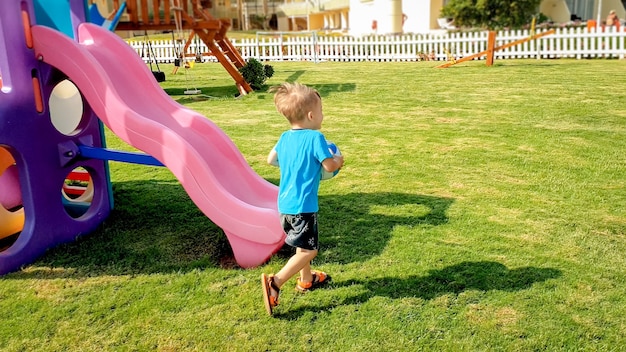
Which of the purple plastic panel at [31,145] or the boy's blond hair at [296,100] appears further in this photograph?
the purple plastic panel at [31,145]

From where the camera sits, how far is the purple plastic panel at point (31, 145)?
402 cm

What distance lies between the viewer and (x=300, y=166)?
3244 millimetres

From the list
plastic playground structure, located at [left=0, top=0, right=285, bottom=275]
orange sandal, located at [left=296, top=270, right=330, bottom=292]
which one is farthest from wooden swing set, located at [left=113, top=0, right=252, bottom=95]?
orange sandal, located at [left=296, top=270, right=330, bottom=292]

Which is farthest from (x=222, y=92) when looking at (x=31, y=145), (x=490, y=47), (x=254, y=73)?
(x=31, y=145)

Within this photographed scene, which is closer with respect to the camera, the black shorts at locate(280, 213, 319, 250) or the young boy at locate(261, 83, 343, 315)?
the young boy at locate(261, 83, 343, 315)

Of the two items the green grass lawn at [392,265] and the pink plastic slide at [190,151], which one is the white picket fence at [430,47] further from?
the pink plastic slide at [190,151]

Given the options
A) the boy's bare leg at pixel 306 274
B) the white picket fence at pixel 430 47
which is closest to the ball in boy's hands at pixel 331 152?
the boy's bare leg at pixel 306 274

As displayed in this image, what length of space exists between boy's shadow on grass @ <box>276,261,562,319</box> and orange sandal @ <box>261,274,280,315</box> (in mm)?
81

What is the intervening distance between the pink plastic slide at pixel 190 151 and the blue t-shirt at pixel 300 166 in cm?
57

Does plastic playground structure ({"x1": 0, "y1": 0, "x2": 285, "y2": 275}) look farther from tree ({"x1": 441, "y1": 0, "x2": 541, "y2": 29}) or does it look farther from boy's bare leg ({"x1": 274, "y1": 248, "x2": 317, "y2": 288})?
tree ({"x1": 441, "y1": 0, "x2": 541, "y2": 29})

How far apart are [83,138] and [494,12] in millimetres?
26978

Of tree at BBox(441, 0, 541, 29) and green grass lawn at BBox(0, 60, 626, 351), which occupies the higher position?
tree at BBox(441, 0, 541, 29)

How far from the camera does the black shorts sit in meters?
3.32

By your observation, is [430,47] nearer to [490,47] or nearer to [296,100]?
[490,47]
